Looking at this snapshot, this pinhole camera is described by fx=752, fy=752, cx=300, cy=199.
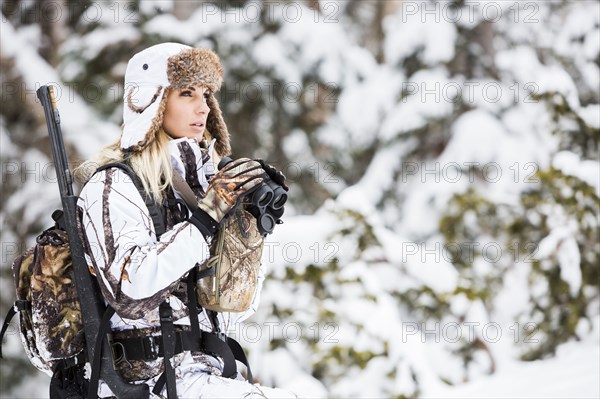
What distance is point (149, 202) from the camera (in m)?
2.44

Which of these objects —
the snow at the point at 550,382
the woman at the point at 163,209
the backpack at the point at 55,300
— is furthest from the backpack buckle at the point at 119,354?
the snow at the point at 550,382

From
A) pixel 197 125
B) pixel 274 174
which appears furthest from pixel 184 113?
pixel 274 174

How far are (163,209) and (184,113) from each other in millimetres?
396

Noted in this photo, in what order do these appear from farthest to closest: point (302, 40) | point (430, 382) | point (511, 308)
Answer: point (302, 40)
point (511, 308)
point (430, 382)

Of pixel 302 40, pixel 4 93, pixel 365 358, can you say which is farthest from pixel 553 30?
pixel 4 93

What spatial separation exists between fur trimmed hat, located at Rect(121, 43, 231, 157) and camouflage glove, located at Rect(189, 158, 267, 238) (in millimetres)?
371

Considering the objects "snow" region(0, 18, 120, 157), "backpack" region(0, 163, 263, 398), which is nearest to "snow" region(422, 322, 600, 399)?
"backpack" region(0, 163, 263, 398)

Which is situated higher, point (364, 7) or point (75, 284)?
point (364, 7)

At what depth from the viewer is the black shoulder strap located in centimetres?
244

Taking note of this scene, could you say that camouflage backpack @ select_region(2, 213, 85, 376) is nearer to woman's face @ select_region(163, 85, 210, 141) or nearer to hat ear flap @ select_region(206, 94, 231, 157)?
woman's face @ select_region(163, 85, 210, 141)

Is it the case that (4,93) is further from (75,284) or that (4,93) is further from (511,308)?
(75,284)

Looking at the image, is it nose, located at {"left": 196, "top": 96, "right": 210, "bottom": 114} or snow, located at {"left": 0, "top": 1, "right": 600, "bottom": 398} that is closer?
nose, located at {"left": 196, "top": 96, "right": 210, "bottom": 114}

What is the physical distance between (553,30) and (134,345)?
9959mm

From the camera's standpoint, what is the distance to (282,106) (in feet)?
33.8
